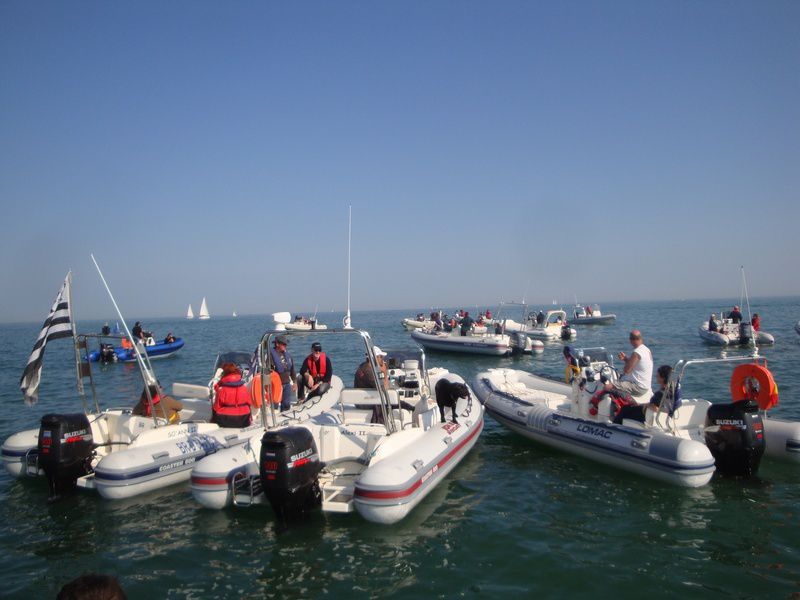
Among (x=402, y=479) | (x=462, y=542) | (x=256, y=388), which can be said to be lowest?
(x=462, y=542)

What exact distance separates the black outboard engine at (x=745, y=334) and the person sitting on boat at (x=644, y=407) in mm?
20517

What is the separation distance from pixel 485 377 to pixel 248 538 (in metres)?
7.22

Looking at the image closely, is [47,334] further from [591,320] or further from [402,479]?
[591,320]

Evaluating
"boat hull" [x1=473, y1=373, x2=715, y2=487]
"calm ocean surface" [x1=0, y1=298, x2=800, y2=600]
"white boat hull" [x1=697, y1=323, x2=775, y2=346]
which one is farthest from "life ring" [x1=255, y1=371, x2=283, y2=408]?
"white boat hull" [x1=697, y1=323, x2=775, y2=346]

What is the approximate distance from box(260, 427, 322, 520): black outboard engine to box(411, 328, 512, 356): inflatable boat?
19.5 metres

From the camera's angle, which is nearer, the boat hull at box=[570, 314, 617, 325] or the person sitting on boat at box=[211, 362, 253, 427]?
the person sitting on boat at box=[211, 362, 253, 427]

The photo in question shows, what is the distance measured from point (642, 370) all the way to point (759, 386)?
1617 millimetres

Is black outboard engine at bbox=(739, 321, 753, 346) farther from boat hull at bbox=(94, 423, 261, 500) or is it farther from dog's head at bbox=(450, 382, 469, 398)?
boat hull at bbox=(94, 423, 261, 500)

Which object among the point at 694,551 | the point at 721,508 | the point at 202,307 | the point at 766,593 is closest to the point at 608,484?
the point at 721,508

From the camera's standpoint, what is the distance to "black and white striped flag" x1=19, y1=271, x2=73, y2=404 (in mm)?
7699

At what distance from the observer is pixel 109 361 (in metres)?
25.6

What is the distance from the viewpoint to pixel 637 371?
8.39 m

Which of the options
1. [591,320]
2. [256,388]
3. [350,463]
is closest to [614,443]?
[350,463]

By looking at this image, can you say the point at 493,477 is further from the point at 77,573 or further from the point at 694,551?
the point at 77,573
